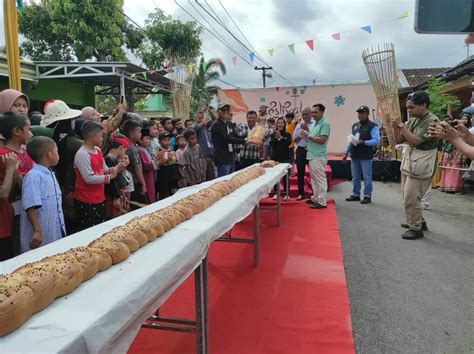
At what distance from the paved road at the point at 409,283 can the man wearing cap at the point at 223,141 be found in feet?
6.59

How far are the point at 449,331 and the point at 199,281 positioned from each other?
1.81 m

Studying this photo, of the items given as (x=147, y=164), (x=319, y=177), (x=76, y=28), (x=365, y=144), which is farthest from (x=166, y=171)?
(x=76, y=28)

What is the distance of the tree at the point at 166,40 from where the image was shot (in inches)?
823

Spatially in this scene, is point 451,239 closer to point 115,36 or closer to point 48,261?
point 48,261

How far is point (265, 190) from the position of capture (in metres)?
3.88

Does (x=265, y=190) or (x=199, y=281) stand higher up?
(x=265, y=190)

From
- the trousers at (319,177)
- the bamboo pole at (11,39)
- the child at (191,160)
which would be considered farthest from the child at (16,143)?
the trousers at (319,177)

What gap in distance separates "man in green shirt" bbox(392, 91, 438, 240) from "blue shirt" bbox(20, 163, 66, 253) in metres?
3.69

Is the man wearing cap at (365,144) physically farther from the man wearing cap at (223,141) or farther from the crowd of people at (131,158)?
the man wearing cap at (223,141)

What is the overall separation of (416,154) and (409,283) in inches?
69.9

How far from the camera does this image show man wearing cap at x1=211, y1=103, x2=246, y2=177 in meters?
6.14

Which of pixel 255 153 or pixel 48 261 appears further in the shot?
pixel 255 153

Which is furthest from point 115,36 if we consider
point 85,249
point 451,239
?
point 85,249

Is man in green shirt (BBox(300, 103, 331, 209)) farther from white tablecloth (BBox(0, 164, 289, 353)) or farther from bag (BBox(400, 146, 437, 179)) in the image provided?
white tablecloth (BBox(0, 164, 289, 353))
